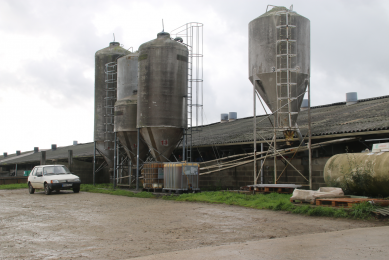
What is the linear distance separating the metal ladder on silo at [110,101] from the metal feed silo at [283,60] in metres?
13.5

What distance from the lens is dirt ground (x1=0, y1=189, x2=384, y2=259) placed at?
7.11 metres

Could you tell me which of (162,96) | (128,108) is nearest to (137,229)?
(162,96)

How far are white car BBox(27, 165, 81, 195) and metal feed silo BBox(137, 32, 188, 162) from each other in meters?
4.75

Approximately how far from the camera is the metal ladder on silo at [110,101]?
27.6 metres

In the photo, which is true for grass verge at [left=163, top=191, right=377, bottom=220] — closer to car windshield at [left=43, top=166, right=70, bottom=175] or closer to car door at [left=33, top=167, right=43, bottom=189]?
car windshield at [left=43, top=166, right=70, bottom=175]

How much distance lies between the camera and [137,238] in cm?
810

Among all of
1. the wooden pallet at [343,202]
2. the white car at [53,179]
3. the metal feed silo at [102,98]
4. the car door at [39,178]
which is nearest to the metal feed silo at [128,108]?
the metal feed silo at [102,98]

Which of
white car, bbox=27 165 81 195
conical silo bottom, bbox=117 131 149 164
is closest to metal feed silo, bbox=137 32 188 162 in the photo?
conical silo bottom, bbox=117 131 149 164

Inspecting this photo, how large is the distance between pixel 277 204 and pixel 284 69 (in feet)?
21.5

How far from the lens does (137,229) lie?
9.25 metres

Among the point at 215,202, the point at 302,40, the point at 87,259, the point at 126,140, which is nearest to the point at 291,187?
the point at 215,202

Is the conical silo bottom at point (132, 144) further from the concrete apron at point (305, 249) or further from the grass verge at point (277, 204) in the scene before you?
the concrete apron at point (305, 249)

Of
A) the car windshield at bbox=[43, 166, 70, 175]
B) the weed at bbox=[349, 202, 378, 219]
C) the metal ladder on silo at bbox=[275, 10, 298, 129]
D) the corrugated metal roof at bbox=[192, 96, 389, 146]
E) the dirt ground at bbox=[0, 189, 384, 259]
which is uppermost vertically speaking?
the metal ladder on silo at bbox=[275, 10, 298, 129]

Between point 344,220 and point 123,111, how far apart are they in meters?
16.8
